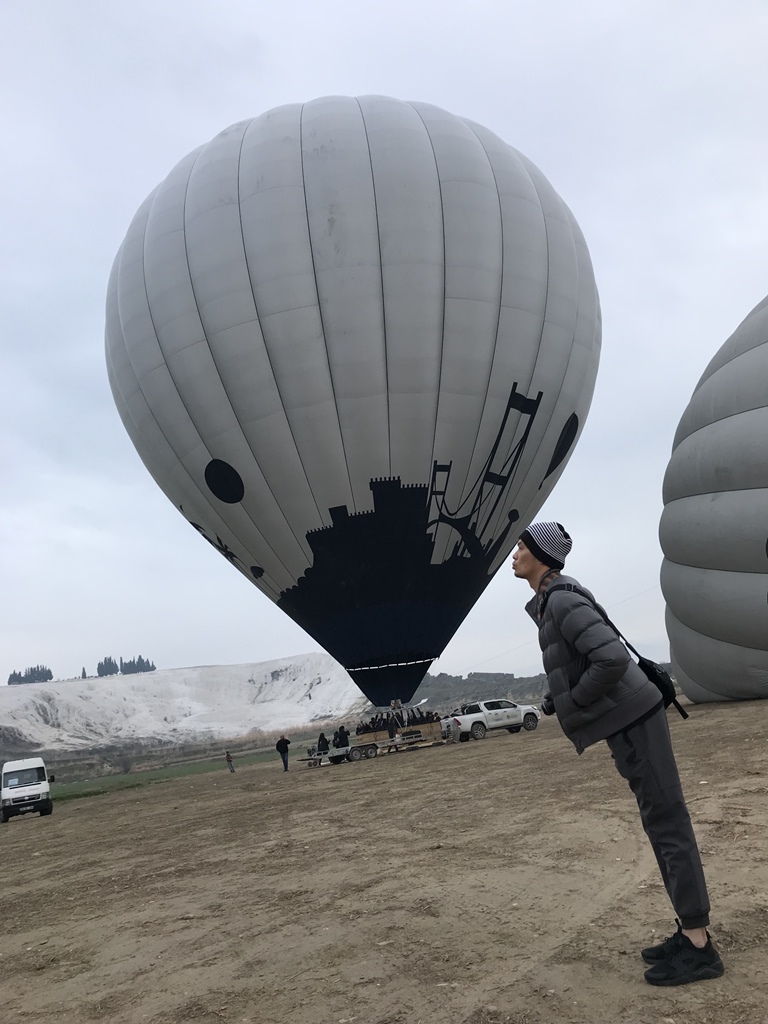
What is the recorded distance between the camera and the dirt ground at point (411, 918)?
2586 millimetres

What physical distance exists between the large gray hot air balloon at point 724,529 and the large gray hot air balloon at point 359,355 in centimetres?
311

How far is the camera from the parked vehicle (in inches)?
798

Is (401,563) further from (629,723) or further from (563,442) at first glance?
(629,723)

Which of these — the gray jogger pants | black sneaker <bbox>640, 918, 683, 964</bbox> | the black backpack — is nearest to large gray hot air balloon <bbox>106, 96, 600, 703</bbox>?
the black backpack

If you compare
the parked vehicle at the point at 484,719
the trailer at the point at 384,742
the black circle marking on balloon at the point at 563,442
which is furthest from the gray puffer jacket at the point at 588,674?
the parked vehicle at the point at 484,719

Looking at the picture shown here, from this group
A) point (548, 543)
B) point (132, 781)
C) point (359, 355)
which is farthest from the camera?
point (132, 781)

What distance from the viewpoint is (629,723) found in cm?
280

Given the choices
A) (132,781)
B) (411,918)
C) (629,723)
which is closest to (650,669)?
(629,723)

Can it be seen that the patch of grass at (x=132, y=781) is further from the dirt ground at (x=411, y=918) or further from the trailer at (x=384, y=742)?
the dirt ground at (x=411, y=918)

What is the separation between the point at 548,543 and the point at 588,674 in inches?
22.4

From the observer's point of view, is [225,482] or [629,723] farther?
[225,482]

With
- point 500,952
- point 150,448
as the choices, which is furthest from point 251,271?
point 500,952

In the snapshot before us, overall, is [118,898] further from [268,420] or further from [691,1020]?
[268,420]

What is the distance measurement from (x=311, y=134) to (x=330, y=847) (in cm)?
1486
